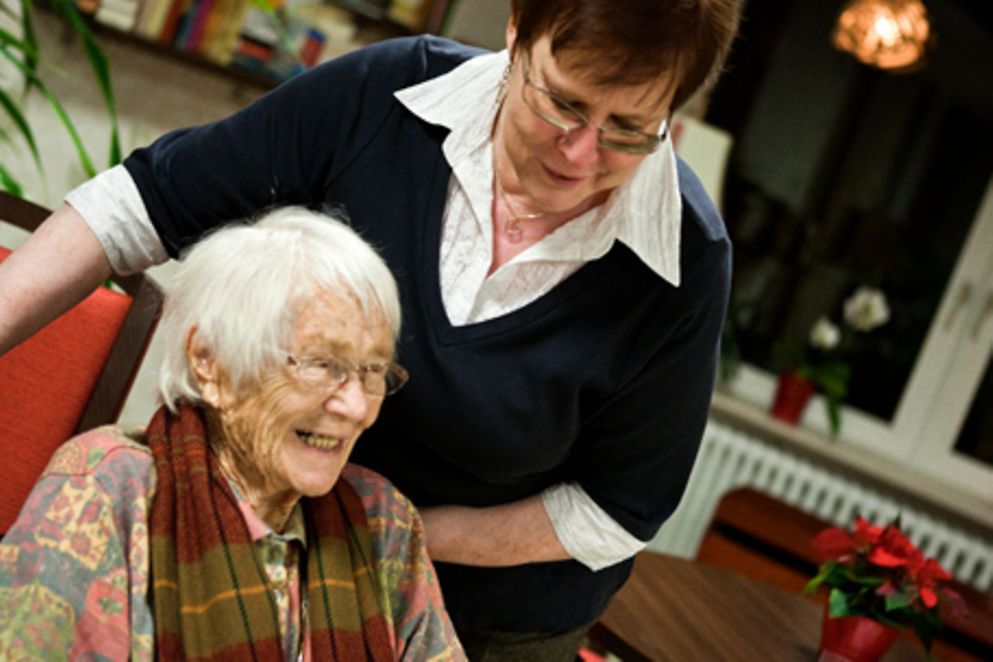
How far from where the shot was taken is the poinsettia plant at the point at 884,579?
2.21 metres

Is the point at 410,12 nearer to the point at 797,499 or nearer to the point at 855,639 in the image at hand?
the point at 855,639

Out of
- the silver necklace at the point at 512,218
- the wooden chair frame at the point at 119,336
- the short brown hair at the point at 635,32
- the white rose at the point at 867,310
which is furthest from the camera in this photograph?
the white rose at the point at 867,310

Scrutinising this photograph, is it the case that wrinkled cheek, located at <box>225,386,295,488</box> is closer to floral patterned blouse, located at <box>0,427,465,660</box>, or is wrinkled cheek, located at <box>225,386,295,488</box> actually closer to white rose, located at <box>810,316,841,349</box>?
floral patterned blouse, located at <box>0,427,465,660</box>

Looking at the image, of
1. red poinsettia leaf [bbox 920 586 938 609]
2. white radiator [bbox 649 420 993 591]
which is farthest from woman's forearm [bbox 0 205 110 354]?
white radiator [bbox 649 420 993 591]

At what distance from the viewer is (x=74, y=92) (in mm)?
3135

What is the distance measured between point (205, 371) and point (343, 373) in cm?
16

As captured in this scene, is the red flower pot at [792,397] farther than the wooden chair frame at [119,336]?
Yes

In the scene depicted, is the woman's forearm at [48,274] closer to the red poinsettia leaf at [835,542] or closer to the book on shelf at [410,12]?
the red poinsettia leaf at [835,542]

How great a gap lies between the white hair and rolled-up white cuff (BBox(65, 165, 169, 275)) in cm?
11

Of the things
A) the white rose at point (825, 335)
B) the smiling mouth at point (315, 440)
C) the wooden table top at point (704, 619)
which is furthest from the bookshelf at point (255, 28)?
the white rose at point (825, 335)

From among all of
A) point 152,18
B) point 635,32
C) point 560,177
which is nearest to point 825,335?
point 152,18

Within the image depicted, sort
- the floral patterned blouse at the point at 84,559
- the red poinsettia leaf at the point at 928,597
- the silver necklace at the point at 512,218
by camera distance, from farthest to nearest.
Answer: the red poinsettia leaf at the point at 928,597, the silver necklace at the point at 512,218, the floral patterned blouse at the point at 84,559

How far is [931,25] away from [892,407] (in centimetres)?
161

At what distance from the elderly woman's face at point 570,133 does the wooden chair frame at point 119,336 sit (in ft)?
1.95
